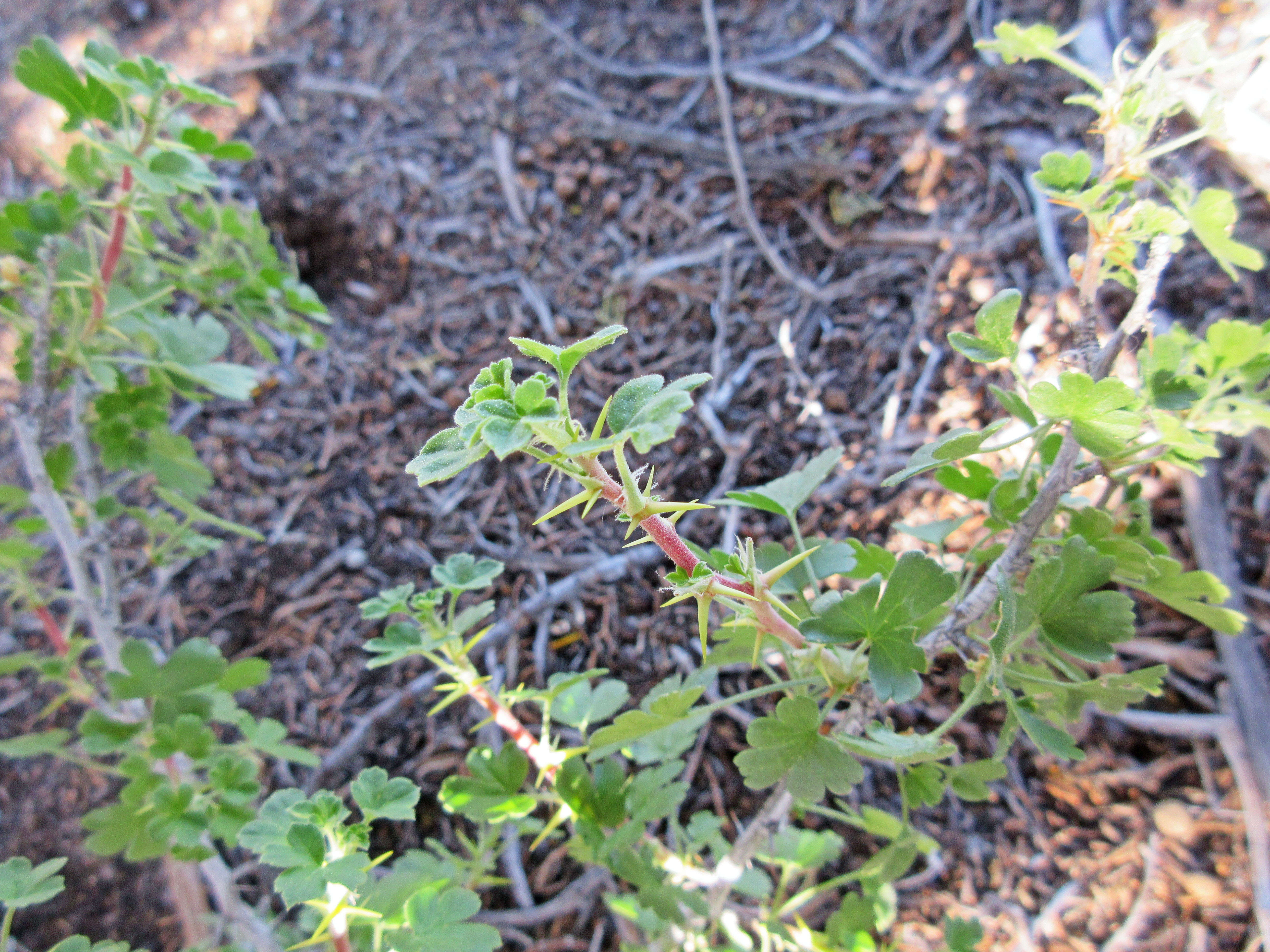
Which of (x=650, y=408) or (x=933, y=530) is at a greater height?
(x=650, y=408)

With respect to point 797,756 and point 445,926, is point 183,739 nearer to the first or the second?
point 445,926

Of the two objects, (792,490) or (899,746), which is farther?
(792,490)

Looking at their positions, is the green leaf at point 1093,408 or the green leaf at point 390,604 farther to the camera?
the green leaf at point 390,604

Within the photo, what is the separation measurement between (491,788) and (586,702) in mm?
188

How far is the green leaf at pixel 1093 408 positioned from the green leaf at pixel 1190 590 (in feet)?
0.66

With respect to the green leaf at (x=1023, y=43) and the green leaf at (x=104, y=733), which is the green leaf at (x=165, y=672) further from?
the green leaf at (x=1023, y=43)

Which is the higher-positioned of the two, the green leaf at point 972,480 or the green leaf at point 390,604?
the green leaf at point 390,604

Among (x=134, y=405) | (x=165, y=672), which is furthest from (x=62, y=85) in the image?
(x=165, y=672)

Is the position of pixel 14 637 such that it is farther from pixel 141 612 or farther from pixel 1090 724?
pixel 1090 724

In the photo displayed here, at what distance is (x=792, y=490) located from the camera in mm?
945

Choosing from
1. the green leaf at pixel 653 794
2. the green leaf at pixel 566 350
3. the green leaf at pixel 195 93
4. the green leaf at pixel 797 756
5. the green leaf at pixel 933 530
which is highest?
the green leaf at pixel 195 93

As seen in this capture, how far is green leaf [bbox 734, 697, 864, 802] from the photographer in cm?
74

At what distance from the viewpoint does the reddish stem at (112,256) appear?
3.66 feet

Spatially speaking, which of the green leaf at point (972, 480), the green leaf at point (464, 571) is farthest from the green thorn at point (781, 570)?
the green leaf at point (464, 571)
